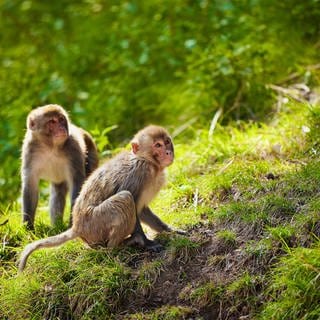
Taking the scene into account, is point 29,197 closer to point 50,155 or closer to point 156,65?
point 50,155

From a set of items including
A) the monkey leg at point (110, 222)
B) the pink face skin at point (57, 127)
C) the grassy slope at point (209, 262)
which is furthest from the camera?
the pink face skin at point (57, 127)

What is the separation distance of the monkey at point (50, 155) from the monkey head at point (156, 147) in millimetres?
1388

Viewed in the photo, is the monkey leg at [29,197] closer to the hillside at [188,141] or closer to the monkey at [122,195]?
the hillside at [188,141]

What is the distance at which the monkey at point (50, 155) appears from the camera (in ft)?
25.8

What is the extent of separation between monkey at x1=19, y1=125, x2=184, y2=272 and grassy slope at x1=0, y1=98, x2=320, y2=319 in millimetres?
154

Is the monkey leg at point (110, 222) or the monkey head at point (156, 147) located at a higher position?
the monkey head at point (156, 147)

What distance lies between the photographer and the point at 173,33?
1252 centimetres

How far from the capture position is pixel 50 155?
799 centimetres

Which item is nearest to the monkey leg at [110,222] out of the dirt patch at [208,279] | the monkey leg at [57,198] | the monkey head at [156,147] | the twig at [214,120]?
the dirt patch at [208,279]

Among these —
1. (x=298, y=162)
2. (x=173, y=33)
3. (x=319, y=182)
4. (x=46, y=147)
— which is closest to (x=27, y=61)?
(x=173, y=33)

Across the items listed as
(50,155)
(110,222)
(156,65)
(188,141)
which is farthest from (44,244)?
(156,65)

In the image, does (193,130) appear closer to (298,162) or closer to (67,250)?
(298,162)

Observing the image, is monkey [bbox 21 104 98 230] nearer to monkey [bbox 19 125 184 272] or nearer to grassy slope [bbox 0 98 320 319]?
grassy slope [bbox 0 98 320 319]

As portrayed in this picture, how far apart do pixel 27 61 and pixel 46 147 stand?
660cm
